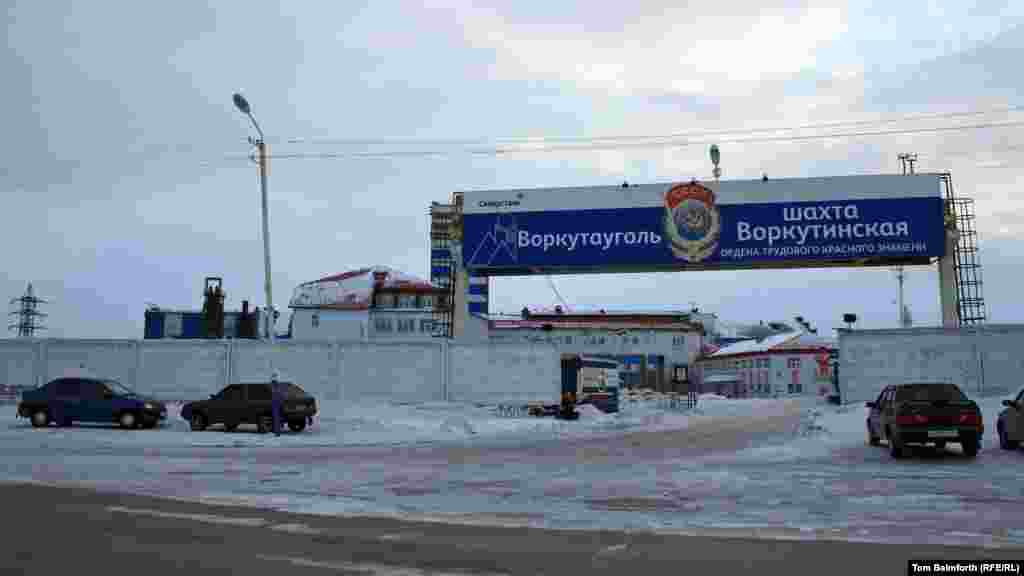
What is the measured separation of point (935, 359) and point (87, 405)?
91.9ft

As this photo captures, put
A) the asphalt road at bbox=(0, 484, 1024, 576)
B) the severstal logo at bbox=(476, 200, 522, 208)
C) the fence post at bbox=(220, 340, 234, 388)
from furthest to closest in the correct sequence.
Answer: the severstal logo at bbox=(476, 200, 522, 208), the fence post at bbox=(220, 340, 234, 388), the asphalt road at bbox=(0, 484, 1024, 576)

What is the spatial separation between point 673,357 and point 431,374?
73.4m

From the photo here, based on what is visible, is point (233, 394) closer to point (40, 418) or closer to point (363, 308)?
point (40, 418)

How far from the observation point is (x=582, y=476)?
48.6 ft

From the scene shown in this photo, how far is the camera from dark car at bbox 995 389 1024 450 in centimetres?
1766

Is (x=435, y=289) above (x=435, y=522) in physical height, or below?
above

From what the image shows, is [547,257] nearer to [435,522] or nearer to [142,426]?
[142,426]

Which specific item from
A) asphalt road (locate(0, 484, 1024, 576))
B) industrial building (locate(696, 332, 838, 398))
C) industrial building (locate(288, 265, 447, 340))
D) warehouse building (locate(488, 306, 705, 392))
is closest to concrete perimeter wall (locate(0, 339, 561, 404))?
asphalt road (locate(0, 484, 1024, 576))

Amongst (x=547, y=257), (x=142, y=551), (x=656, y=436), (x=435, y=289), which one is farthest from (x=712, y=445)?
(x=435, y=289)

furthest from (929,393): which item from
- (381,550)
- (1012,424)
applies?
(381,550)

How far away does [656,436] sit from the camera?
2716 cm

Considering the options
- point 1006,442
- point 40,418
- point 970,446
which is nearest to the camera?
point 970,446

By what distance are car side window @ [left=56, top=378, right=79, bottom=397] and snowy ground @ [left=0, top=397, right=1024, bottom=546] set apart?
61.3 inches

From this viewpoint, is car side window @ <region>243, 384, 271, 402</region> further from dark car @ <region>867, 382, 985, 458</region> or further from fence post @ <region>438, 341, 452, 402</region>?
dark car @ <region>867, 382, 985, 458</region>
